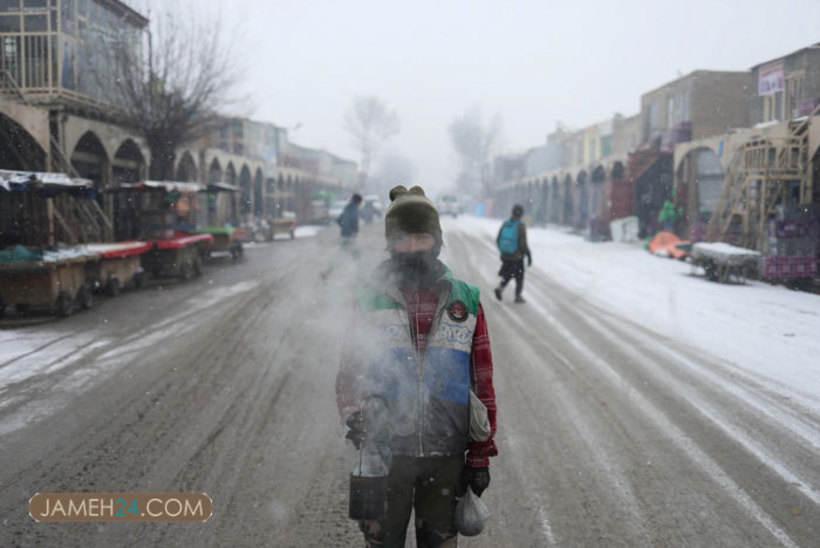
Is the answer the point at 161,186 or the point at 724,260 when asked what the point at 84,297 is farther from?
the point at 724,260

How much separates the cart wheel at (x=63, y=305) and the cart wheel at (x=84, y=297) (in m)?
0.50

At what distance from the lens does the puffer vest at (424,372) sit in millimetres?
2420

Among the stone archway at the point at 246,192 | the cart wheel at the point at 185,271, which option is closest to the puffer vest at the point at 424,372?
the cart wheel at the point at 185,271

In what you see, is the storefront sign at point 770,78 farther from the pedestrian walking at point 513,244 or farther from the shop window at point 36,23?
the shop window at point 36,23

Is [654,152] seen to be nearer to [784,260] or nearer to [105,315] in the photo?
[784,260]

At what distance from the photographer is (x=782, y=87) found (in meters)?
21.0

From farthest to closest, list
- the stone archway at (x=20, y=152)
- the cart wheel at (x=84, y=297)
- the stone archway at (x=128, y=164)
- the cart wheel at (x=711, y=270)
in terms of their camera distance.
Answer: the stone archway at (x=128, y=164)
the stone archway at (x=20, y=152)
the cart wheel at (x=711, y=270)
the cart wheel at (x=84, y=297)

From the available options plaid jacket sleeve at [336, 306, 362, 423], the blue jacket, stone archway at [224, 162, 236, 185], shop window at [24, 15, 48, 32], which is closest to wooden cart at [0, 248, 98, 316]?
the blue jacket

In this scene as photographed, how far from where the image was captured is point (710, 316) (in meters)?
10.5

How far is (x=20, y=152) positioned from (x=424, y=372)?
17710 mm

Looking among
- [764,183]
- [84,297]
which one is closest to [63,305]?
[84,297]

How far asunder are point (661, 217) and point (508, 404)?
65.2 ft

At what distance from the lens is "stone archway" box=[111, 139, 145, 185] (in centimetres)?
2259

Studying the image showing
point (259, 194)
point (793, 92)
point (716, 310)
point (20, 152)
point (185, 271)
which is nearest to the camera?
point (716, 310)
